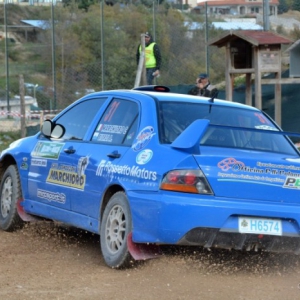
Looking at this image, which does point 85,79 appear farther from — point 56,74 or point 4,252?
point 4,252

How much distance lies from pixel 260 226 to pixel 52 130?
2767 millimetres

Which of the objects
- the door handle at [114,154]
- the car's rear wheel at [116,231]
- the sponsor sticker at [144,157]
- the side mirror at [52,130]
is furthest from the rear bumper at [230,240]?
the side mirror at [52,130]

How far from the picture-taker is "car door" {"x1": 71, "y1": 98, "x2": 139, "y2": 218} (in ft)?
23.6

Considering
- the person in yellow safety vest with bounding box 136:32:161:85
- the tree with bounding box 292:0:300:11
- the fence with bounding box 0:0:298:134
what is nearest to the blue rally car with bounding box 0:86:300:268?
the person in yellow safety vest with bounding box 136:32:161:85

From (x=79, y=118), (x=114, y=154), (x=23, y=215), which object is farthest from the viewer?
(x=23, y=215)

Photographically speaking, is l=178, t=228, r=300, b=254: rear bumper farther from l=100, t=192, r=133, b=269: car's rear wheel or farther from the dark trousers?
the dark trousers

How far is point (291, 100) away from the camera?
18.0 metres

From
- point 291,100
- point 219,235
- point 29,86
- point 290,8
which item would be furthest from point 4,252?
point 290,8

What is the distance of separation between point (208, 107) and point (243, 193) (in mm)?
1299

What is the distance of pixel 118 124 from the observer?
7566 mm

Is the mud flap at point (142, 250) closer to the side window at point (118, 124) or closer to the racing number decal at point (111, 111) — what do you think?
the side window at point (118, 124)

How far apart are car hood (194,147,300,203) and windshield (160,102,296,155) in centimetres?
30

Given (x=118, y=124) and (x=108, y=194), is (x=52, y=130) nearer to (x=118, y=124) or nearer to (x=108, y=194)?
(x=118, y=124)

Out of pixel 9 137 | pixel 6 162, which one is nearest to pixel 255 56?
pixel 6 162
